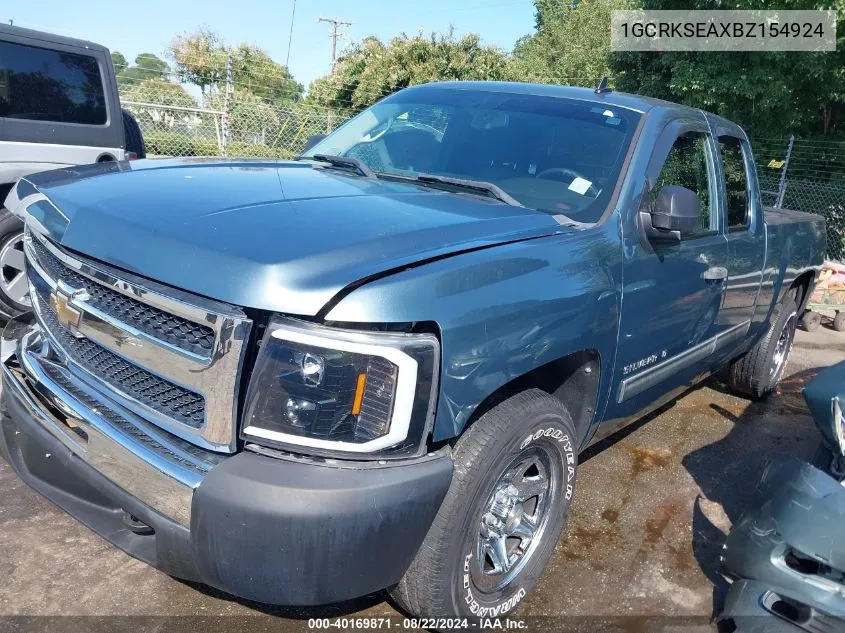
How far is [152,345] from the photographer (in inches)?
78.5

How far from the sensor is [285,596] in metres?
1.90

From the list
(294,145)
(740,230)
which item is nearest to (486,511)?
(740,230)

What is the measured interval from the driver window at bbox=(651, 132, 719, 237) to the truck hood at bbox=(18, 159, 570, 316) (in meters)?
1.00

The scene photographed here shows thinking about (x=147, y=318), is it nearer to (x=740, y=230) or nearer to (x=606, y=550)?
(x=606, y=550)

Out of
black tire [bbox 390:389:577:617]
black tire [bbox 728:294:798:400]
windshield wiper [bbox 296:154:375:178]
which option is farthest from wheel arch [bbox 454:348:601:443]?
black tire [bbox 728:294:798:400]

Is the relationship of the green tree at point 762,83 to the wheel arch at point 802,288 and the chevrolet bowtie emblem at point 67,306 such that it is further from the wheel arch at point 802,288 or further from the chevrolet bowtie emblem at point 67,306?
the chevrolet bowtie emblem at point 67,306

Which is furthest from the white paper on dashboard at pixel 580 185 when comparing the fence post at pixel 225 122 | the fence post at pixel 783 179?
the fence post at pixel 225 122

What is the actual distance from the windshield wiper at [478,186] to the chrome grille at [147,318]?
139 cm

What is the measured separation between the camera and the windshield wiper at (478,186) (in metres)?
2.86

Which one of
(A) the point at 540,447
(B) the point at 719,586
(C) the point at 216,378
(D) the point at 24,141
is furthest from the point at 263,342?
(D) the point at 24,141

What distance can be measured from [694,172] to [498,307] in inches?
78.8

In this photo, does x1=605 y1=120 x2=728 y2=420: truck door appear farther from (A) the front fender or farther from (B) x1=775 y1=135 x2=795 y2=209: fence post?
(B) x1=775 y1=135 x2=795 y2=209: fence post

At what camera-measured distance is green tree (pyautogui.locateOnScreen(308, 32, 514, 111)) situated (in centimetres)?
2028

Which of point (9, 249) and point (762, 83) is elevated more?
point (762, 83)
